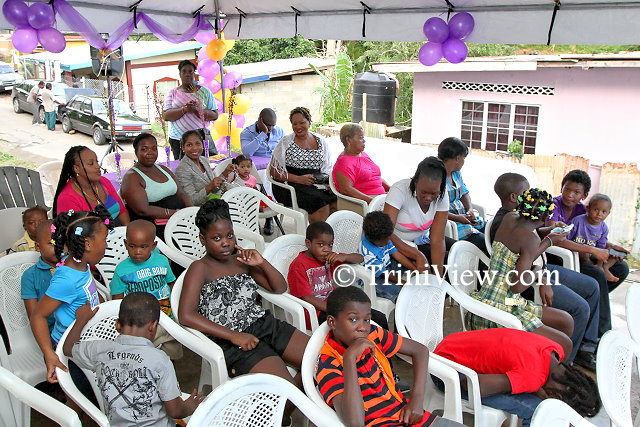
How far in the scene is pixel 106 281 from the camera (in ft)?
10.9

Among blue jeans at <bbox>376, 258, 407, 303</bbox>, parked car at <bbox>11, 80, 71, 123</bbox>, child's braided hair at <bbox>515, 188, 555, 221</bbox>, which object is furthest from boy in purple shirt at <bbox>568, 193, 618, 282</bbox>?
parked car at <bbox>11, 80, 71, 123</bbox>

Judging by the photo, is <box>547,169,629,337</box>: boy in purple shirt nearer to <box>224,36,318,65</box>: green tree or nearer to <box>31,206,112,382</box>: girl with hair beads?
<box>31,206,112,382</box>: girl with hair beads

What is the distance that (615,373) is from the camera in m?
2.36

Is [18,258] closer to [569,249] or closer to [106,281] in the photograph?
[106,281]

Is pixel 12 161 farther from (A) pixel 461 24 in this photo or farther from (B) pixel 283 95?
(A) pixel 461 24

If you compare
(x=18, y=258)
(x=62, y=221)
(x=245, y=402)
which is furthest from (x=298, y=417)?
(x=18, y=258)

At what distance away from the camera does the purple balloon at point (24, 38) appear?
468 centimetres

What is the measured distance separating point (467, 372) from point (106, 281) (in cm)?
217

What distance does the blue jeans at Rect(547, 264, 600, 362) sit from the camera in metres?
3.46

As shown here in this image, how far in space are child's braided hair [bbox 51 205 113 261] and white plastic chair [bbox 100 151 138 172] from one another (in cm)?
Result: 403

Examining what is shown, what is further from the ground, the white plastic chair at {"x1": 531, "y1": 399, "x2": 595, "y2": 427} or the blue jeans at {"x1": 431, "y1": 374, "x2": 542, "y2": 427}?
the white plastic chair at {"x1": 531, "y1": 399, "x2": 595, "y2": 427}

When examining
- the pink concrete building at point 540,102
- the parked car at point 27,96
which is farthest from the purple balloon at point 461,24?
the parked car at point 27,96

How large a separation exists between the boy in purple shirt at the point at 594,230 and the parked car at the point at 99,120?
41.1ft

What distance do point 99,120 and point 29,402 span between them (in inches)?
562
